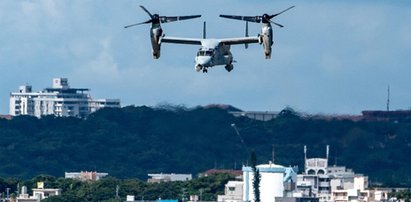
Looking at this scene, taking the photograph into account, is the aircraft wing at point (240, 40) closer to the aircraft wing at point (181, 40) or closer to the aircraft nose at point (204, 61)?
the aircraft wing at point (181, 40)

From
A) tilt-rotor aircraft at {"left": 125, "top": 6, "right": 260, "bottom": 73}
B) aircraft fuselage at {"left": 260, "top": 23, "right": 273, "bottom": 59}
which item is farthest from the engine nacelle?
aircraft fuselage at {"left": 260, "top": 23, "right": 273, "bottom": 59}

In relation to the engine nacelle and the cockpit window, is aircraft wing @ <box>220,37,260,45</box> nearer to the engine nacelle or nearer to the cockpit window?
the cockpit window

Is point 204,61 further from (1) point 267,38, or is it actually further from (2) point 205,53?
(1) point 267,38

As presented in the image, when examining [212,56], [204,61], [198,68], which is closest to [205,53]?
[212,56]

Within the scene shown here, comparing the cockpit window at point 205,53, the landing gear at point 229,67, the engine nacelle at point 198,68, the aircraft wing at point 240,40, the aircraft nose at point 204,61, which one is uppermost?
the aircraft wing at point 240,40

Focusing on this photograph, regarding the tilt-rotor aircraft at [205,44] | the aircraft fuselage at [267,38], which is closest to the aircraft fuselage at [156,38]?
the tilt-rotor aircraft at [205,44]

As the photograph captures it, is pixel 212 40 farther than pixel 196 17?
Yes
